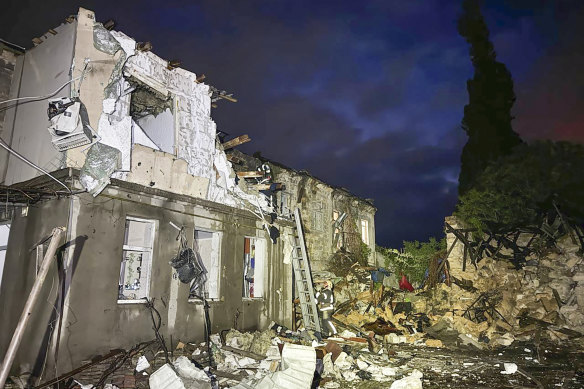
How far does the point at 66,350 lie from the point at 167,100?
7.03 m

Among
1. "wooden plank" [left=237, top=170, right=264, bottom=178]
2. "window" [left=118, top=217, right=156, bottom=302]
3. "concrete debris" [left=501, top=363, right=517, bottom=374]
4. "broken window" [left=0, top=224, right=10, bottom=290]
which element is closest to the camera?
"concrete debris" [left=501, top=363, right=517, bottom=374]

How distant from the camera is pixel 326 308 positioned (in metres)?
12.8

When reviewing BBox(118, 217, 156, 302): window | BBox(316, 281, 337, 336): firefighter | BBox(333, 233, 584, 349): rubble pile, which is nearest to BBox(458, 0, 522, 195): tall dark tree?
BBox(333, 233, 584, 349): rubble pile

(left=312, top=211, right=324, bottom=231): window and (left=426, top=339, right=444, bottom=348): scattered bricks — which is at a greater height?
(left=312, top=211, right=324, bottom=231): window

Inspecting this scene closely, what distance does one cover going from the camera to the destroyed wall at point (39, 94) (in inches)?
340

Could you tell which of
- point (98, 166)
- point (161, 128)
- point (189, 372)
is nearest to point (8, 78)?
point (161, 128)

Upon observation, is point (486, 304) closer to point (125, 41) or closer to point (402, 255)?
point (402, 255)

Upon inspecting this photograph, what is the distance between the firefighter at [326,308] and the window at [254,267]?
2.45 m

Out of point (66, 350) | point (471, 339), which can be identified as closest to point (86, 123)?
point (66, 350)

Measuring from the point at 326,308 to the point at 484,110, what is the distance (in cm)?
1304

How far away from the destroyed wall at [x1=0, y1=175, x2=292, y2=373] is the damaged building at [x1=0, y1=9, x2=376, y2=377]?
0.08 ft

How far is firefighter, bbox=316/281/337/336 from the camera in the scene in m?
12.3

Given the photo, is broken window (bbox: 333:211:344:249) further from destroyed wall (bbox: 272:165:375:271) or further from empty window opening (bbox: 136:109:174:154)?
empty window opening (bbox: 136:109:174:154)

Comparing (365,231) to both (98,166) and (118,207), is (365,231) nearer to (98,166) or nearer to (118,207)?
(118,207)
